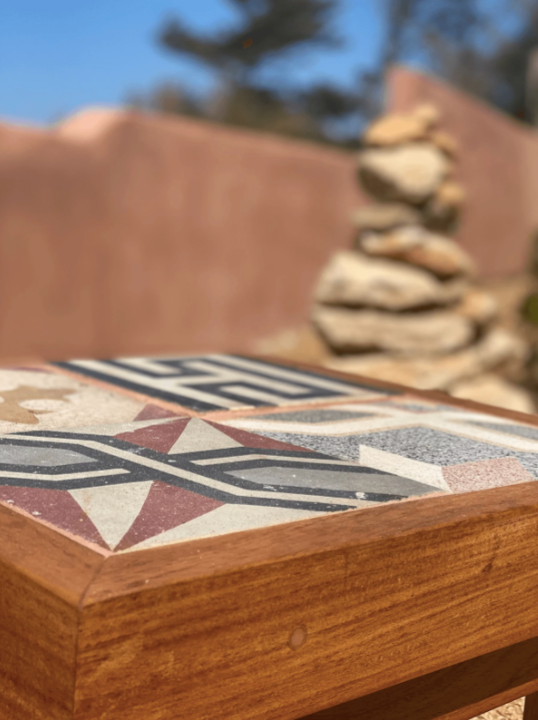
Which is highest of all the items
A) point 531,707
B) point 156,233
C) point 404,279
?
point 156,233

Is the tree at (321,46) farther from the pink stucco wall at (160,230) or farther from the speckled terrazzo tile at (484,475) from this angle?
the speckled terrazzo tile at (484,475)

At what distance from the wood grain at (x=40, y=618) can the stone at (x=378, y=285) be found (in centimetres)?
340

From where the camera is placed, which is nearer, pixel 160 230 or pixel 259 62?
pixel 160 230

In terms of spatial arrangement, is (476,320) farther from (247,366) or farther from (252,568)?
(252,568)

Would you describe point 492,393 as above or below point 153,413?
below

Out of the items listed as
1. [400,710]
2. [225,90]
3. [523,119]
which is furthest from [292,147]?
[523,119]

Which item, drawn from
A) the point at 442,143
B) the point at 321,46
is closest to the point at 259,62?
the point at 321,46

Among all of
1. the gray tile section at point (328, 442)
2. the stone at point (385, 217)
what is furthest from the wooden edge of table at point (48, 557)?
the stone at point (385, 217)

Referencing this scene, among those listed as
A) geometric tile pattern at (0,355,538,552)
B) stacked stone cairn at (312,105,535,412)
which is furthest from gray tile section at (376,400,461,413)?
stacked stone cairn at (312,105,535,412)

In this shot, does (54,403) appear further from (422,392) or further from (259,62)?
(259,62)

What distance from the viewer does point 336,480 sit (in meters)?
0.75

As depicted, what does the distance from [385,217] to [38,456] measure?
340 cm

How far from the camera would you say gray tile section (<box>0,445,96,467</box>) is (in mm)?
728

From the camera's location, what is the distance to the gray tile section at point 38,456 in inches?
28.6
